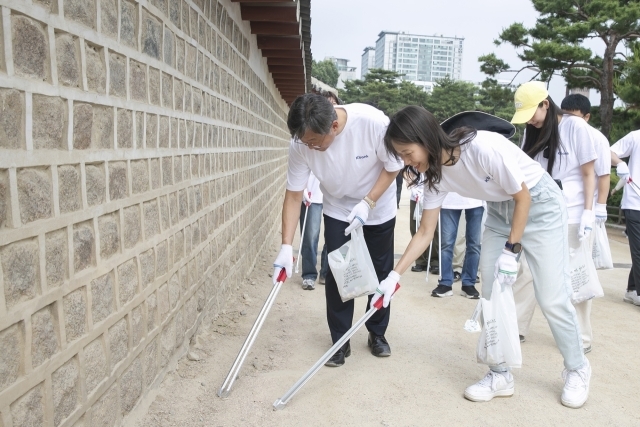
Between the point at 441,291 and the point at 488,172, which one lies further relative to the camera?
the point at 441,291

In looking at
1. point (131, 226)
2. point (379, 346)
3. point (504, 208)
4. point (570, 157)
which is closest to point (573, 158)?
point (570, 157)

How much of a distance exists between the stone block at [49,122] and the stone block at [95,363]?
0.73 metres

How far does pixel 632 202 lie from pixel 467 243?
146 cm

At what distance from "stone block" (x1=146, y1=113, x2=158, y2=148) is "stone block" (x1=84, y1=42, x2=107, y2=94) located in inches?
21.0

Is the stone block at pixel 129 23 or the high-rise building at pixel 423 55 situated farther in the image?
the high-rise building at pixel 423 55

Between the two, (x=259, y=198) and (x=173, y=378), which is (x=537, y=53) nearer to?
(x=259, y=198)

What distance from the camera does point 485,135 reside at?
304 centimetres

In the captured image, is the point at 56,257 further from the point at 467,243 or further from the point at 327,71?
A: the point at 327,71

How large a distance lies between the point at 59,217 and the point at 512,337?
227 centimetres

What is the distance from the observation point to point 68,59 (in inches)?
75.4

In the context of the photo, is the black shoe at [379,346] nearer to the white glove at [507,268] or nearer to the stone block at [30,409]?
the white glove at [507,268]

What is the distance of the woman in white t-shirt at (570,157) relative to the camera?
3822 mm

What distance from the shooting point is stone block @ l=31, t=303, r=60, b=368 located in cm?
177

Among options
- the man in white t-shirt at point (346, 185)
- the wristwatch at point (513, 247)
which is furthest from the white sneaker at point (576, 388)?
the man in white t-shirt at point (346, 185)
